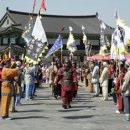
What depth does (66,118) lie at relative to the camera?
400 inches

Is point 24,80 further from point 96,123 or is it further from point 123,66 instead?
point 96,123

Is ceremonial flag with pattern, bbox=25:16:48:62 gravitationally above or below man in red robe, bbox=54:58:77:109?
above

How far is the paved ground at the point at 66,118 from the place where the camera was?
348 inches

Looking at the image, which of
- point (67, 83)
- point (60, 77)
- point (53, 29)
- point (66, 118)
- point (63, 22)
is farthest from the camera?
point (63, 22)

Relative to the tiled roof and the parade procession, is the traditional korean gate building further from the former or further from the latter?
the parade procession

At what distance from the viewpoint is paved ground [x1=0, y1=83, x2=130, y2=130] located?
29.0 feet

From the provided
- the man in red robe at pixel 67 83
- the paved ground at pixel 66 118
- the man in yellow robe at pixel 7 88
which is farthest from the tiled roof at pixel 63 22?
the man in yellow robe at pixel 7 88

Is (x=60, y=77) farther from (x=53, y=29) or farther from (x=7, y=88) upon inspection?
(x=53, y=29)

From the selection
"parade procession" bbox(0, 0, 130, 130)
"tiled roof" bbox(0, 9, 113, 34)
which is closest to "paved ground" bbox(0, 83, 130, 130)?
"parade procession" bbox(0, 0, 130, 130)

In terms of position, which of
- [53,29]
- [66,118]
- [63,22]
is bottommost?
[66,118]

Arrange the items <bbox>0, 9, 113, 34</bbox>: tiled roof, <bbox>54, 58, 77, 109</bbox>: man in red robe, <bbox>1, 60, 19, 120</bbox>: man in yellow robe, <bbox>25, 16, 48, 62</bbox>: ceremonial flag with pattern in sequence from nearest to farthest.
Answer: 1. <bbox>1, 60, 19, 120</bbox>: man in yellow robe
2. <bbox>25, 16, 48, 62</bbox>: ceremonial flag with pattern
3. <bbox>54, 58, 77, 109</bbox>: man in red robe
4. <bbox>0, 9, 113, 34</bbox>: tiled roof

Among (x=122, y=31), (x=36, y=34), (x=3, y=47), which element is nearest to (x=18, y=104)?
(x=36, y=34)

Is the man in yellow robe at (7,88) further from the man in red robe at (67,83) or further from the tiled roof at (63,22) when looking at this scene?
the tiled roof at (63,22)

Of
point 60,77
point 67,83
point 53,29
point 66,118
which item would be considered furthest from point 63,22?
point 66,118
